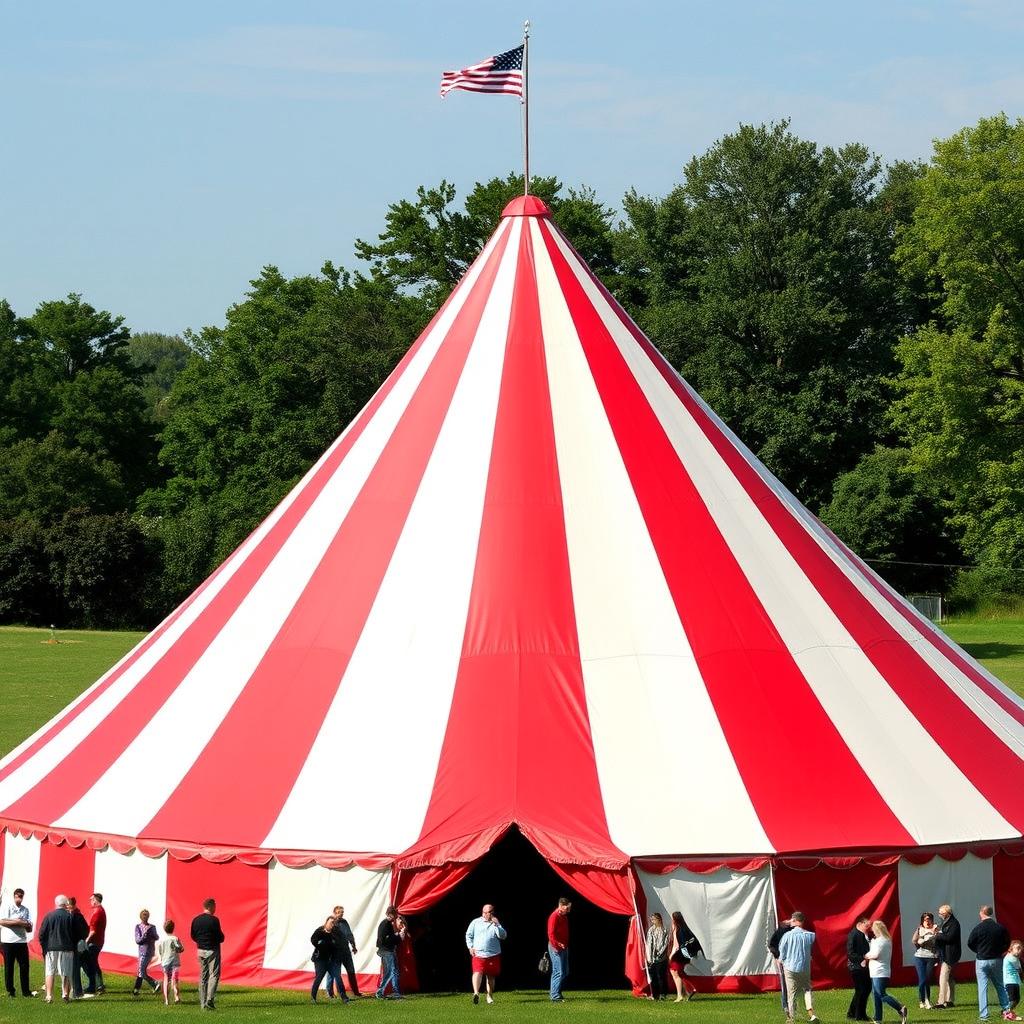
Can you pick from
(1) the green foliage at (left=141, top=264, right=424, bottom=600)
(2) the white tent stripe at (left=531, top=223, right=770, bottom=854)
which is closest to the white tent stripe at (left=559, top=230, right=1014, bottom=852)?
(2) the white tent stripe at (left=531, top=223, right=770, bottom=854)

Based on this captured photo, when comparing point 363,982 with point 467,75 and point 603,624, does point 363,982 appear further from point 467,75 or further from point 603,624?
point 467,75

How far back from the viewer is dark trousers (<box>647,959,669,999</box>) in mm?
14617

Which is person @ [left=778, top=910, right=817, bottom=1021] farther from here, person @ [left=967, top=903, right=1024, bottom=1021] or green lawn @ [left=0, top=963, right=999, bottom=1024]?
person @ [left=967, top=903, right=1024, bottom=1021]

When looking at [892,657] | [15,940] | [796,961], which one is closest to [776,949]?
[796,961]

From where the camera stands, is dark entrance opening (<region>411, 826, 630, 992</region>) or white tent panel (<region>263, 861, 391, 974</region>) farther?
dark entrance opening (<region>411, 826, 630, 992</region>)

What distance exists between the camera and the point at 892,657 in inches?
683

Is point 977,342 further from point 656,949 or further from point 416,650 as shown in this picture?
point 656,949

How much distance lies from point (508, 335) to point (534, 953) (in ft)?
23.3

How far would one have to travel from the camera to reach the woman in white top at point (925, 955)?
573 inches

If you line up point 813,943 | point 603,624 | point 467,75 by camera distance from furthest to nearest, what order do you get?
point 467,75 → point 603,624 → point 813,943

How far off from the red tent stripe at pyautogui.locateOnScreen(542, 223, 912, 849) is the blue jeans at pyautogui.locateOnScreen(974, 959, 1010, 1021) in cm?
138

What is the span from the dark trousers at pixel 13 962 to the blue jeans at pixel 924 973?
334 inches

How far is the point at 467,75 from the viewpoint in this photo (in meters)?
19.5

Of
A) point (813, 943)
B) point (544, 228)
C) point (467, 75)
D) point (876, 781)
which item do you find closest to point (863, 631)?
point (876, 781)
